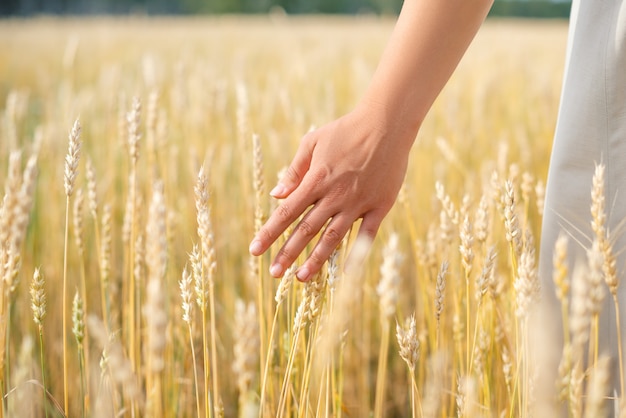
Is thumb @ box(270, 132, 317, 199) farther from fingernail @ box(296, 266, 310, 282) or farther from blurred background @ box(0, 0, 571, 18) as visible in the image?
blurred background @ box(0, 0, 571, 18)

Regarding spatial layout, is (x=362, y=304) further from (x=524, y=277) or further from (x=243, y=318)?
(x=243, y=318)

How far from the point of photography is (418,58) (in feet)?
2.21

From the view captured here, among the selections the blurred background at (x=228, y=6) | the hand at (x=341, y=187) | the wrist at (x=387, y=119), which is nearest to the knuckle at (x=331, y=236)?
the hand at (x=341, y=187)

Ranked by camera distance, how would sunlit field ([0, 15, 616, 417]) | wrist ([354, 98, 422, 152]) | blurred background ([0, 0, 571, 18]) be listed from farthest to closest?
blurred background ([0, 0, 571, 18]) < wrist ([354, 98, 422, 152]) < sunlit field ([0, 15, 616, 417])

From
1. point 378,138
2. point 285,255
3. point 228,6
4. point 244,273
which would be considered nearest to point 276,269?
point 285,255

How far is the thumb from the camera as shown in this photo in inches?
28.9

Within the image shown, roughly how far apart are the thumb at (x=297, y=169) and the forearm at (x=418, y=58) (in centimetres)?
8

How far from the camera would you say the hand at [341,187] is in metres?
0.69

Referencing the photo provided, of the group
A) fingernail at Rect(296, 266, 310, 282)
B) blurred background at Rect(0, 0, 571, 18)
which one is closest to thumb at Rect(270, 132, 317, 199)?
fingernail at Rect(296, 266, 310, 282)

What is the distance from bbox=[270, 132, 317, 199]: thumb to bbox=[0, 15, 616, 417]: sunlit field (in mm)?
39

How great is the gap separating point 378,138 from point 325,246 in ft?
0.43

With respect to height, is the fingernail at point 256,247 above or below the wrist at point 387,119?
below

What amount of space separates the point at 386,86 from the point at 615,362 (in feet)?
1.31

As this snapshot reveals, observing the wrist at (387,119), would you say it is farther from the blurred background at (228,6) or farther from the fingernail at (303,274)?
the blurred background at (228,6)
